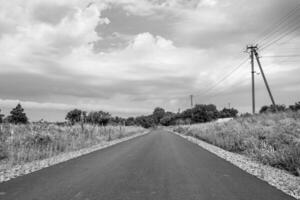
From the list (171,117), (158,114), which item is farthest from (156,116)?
(171,117)

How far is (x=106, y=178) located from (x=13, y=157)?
279 inches

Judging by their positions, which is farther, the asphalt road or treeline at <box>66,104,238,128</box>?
treeline at <box>66,104,238,128</box>

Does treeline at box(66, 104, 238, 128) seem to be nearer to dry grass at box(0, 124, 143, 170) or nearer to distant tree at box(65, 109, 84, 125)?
distant tree at box(65, 109, 84, 125)

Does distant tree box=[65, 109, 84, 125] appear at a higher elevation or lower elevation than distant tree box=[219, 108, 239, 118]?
lower

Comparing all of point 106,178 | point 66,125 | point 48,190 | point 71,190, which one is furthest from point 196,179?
point 66,125

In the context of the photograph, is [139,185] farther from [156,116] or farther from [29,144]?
[156,116]

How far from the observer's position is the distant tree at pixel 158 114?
18280 cm

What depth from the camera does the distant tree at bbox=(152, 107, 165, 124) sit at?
182800 mm

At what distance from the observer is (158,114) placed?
187m

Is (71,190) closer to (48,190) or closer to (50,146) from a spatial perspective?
(48,190)

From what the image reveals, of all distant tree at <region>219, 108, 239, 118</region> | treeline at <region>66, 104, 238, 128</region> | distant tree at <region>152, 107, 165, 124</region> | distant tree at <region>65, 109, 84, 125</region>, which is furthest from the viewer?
distant tree at <region>152, 107, 165, 124</region>

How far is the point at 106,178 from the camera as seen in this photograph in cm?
761

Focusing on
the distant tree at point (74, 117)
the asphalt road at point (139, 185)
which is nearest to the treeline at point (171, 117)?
the distant tree at point (74, 117)

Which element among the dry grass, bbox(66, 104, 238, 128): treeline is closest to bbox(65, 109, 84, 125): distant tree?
bbox(66, 104, 238, 128): treeline
